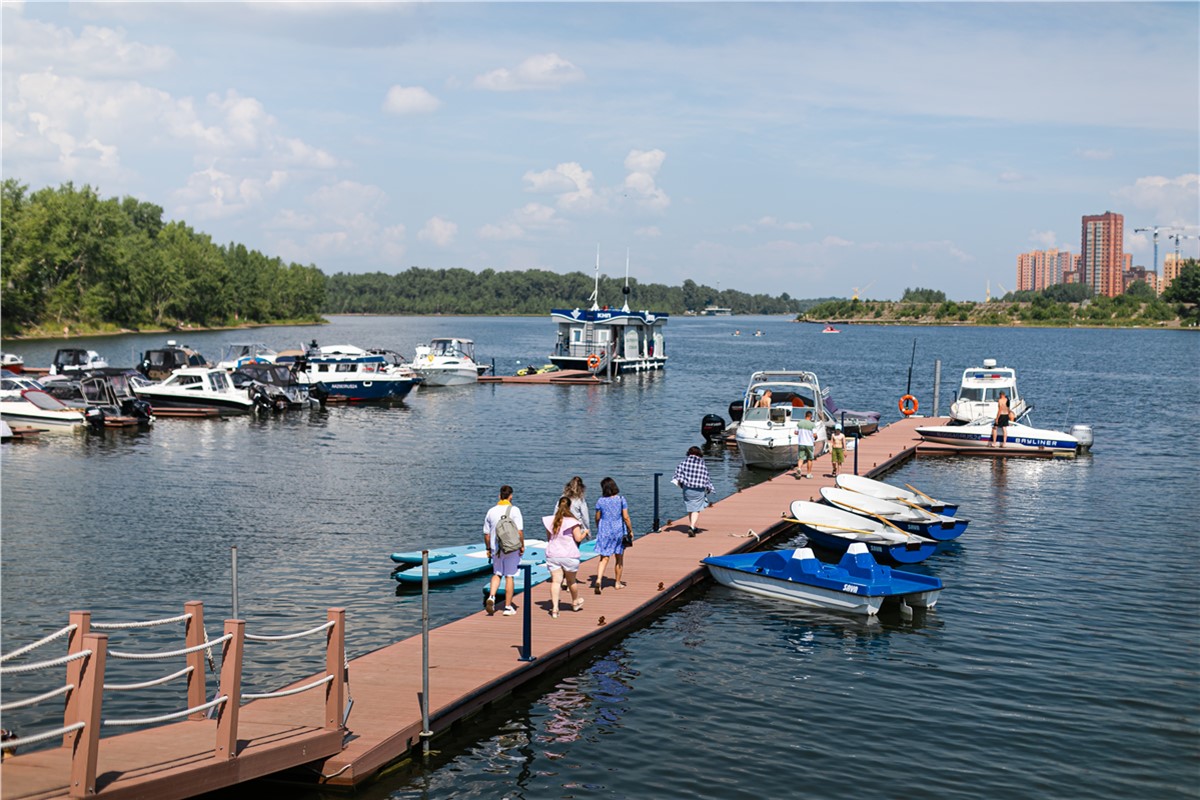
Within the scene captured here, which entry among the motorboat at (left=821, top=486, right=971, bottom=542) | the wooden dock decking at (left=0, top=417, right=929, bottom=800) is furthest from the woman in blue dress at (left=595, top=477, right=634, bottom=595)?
the motorboat at (left=821, top=486, right=971, bottom=542)

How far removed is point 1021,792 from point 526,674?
22.6 ft

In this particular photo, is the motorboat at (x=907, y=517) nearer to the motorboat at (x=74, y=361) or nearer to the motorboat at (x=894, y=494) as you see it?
the motorboat at (x=894, y=494)

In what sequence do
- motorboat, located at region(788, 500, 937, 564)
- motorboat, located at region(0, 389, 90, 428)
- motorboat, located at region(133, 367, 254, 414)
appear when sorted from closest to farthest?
motorboat, located at region(788, 500, 937, 564) → motorboat, located at region(0, 389, 90, 428) → motorboat, located at region(133, 367, 254, 414)

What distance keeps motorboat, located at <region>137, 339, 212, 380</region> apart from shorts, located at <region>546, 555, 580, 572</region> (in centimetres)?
5495

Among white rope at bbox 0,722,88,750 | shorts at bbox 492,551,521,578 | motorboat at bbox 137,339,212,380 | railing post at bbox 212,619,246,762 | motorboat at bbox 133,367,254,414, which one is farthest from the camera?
motorboat at bbox 137,339,212,380

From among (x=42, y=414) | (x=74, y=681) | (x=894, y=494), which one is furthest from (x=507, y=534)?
(x=42, y=414)

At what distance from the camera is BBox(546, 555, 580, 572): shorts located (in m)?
18.7

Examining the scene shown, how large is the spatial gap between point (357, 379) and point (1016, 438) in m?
36.3

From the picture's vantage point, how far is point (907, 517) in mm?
26859

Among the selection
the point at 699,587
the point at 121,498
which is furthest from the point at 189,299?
the point at 699,587

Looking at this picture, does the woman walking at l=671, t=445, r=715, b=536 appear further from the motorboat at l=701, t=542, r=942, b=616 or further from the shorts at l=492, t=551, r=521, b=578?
the shorts at l=492, t=551, r=521, b=578

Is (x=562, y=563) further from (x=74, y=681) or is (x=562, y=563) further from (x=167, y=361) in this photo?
(x=167, y=361)

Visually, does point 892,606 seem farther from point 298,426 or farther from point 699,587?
point 298,426

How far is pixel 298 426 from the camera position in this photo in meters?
52.8
